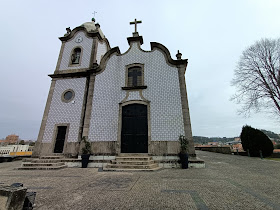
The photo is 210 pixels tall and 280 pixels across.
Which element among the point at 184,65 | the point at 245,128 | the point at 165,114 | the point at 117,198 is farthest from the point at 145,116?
the point at 245,128

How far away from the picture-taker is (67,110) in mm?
10273

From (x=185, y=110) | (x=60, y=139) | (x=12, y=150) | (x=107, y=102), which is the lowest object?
(x=12, y=150)

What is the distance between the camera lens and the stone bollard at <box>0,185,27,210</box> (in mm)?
1843

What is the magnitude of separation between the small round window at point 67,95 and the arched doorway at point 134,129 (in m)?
4.42

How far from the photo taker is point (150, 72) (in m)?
10.1

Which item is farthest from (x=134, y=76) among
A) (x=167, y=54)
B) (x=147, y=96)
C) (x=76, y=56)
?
(x=76, y=56)

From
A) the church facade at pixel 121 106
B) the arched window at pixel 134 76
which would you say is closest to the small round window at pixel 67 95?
the church facade at pixel 121 106

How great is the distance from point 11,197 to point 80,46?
1337cm

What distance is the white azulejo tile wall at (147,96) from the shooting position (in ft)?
28.4

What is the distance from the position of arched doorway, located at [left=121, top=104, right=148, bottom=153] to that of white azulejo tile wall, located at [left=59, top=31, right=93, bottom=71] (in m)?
5.99

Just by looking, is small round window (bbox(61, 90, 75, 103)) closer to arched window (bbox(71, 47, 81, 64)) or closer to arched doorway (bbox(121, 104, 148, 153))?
arched window (bbox(71, 47, 81, 64))

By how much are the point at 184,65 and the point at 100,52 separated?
818cm

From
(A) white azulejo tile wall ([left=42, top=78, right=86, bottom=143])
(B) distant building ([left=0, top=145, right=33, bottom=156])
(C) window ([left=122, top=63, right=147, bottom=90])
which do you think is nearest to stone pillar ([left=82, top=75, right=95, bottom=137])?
(A) white azulejo tile wall ([left=42, top=78, right=86, bottom=143])

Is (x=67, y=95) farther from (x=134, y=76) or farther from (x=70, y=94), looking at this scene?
(x=134, y=76)
